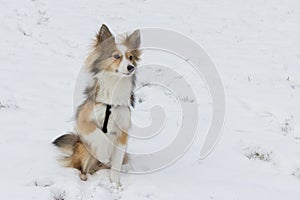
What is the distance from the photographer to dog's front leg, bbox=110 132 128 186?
418 centimetres

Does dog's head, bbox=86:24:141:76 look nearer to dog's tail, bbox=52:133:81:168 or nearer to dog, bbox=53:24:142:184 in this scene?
dog, bbox=53:24:142:184

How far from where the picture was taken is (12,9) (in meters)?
11.9

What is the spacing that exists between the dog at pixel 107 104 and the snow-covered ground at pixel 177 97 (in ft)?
0.81

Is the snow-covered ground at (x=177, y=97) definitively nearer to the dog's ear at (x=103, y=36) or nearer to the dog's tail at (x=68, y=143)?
the dog's tail at (x=68, y=143)

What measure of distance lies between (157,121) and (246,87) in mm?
2627

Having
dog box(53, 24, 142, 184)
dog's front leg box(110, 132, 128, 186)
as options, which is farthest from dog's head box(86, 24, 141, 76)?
dog's front leg box(110, 132, 128, 186)

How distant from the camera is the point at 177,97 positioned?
7.09 meters

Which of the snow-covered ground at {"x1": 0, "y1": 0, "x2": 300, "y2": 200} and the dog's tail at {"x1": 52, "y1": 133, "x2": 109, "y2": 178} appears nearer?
the snow-covered ground at {"x1": 0, "y1": 0, "x2": 300, "y2": 200}

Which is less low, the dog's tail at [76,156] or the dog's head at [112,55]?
the dog's head at [112,55]

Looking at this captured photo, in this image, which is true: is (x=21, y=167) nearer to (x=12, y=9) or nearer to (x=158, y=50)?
(x=158, y=50)

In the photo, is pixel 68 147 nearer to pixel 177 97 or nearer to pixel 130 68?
pixel 130 68

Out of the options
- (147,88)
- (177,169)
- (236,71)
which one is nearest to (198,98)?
(147,88)

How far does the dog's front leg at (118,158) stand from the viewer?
13.7ft

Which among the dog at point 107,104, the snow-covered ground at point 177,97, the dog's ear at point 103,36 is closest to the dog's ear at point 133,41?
the dog at point 107,104
